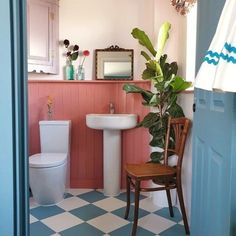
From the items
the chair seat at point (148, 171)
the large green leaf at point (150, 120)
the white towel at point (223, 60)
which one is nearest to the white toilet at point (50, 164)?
the chair seat at point (148, 171)

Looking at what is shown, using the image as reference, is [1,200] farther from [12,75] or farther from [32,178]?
[32,178]

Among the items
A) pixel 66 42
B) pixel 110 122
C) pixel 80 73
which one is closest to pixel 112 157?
pixel 110 122

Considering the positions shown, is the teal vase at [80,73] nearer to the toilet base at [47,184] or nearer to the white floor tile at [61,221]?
the toilet base at [47,184]

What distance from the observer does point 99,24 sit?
9.98ft

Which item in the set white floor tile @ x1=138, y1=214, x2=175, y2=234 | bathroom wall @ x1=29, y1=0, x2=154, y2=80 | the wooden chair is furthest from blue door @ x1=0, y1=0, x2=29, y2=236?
bathroom wall @ x1=29, y1=0, x2=154, y2=80

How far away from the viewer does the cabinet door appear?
108 inches

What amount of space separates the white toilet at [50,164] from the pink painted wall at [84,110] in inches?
7.7

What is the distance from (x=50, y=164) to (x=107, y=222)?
73 cm

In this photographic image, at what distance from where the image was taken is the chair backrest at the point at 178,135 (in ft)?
6.95

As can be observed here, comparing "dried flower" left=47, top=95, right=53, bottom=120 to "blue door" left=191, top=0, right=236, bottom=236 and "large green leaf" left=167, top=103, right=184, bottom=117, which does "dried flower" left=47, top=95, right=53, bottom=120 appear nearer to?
"large green leaf" left=167, top=103, right=184, bottom=117

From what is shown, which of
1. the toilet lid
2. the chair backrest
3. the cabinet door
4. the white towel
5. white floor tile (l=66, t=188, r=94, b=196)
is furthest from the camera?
white floor tile (l=66, t=188, r=94, b=196)

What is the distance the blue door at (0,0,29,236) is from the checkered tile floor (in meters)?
1.30

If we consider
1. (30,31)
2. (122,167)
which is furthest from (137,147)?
(30,31)

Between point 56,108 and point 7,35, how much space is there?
220 cm
